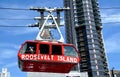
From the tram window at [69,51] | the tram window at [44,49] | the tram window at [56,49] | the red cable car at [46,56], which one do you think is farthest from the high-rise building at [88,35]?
the tram window at [44,49]

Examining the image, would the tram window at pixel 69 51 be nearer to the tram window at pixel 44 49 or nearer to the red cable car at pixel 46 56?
the red cable car at pixel 46 56

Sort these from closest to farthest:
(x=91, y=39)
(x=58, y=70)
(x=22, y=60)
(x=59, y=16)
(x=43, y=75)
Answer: (x=22, y=60) < (x=58, y=70) < (x=59, y=16) < (x=43, y=75) < (x=91, y=39)

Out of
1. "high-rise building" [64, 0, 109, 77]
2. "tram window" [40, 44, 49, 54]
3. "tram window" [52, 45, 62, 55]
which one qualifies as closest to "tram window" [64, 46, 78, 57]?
"tram window" [52, 45, 62, 55]

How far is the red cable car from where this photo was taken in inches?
1268

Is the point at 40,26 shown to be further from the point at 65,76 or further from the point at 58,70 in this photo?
the point at 65,76

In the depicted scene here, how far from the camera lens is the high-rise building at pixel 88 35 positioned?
164 metres

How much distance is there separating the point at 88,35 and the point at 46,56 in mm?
141865

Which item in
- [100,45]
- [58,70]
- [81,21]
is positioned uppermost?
[81,21]

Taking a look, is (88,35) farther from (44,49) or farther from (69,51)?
(44,49)

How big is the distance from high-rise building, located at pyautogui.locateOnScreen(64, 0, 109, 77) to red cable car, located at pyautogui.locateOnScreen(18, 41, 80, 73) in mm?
126787

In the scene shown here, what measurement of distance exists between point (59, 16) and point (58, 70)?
6.88 meters

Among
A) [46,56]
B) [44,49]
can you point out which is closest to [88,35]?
[44,49]

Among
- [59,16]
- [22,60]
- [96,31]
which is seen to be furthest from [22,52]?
[96,31]

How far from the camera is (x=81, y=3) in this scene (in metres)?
186
